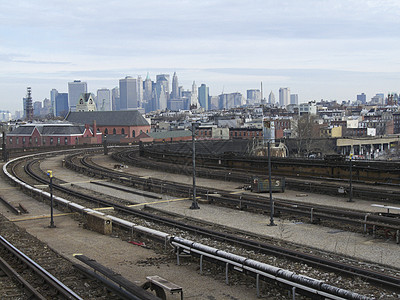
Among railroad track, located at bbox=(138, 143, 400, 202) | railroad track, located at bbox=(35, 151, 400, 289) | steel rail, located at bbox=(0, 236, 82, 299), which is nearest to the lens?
steel rail, located at bbox=(0, 236, 82, 299)

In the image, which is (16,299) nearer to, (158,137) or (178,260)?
(178,260)

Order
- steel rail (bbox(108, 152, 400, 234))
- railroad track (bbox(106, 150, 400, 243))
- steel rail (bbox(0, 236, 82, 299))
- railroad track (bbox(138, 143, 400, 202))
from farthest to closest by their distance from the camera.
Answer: railroad track (bbox(138, 143, 400, 202)), steel rail (bbox(108, 152, 400, 234)), railroad track (bbox(106, 150, 400, 243)), steel rail (bbox(0, 236, 82, 299))

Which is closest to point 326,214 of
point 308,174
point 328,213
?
point 328,213

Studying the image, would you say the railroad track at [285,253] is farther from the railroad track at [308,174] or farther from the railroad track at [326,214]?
the railroad track at [308,174]

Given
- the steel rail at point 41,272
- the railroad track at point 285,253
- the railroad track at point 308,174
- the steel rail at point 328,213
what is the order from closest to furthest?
the steel rail at point 41,272
the railroad track at point 285,253
the steel rail at point 328,213
the railroad track at point 308,174

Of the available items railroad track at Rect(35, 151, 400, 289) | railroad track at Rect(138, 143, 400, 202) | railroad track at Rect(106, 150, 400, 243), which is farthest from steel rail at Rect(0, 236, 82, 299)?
railroad track at Rect(138, 143, 400, 202)

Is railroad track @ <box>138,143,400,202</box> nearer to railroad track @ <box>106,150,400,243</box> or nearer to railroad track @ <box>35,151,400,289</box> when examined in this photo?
railroad track @ <box>106,150,400,243</box>

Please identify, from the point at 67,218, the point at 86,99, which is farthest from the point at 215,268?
the point at 86,99

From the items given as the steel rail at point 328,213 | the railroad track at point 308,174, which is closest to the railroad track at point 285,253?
the steel rail at point 328,213

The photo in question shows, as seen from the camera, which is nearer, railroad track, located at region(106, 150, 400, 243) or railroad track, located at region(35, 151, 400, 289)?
railroad track, located at region(35, 151, 400, 289)

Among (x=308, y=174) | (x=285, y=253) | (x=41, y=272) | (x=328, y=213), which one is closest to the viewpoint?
(x=41, y=272)

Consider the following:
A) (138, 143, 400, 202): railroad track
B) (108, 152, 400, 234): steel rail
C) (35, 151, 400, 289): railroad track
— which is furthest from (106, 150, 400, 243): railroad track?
(35, 151, 400, 289): railroad track

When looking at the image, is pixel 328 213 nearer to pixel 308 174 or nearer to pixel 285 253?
pixel 285 253

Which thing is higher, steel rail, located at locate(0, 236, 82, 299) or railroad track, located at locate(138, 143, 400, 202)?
steel rail, located at locate(0, 236, 82, 299)
